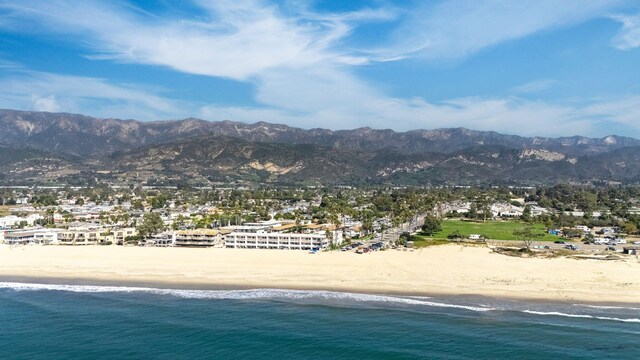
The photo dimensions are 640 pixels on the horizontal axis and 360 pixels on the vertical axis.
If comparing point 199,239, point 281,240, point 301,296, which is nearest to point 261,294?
point 301,296

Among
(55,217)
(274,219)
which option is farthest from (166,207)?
(274,219)

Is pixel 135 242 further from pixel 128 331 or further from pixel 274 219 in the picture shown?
pixel 128 331

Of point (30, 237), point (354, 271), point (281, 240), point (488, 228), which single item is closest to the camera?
point (354, 271)

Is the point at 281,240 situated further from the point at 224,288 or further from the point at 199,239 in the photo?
the point at 224,288

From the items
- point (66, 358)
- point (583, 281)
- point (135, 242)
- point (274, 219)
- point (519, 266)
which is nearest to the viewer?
point (66, 358)

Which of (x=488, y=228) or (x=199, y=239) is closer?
(x=199, y=239)

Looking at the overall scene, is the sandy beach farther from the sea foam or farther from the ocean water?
the ocean water

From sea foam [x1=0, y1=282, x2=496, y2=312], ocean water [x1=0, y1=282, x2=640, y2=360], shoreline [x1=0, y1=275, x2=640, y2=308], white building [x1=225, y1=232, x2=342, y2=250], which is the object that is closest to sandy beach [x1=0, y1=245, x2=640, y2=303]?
shoreline [x1=0, y1=275, x2=640, y2=308]
